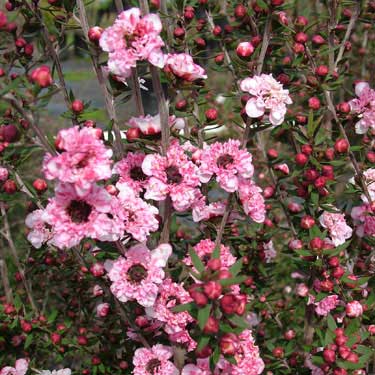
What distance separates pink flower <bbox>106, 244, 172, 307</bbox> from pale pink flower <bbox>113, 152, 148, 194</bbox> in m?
0.19

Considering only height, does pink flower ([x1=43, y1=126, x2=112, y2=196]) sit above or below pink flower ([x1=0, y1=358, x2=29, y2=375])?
above

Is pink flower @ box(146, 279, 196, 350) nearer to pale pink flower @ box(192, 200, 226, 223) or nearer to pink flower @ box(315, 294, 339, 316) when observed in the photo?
pale pink flower @ box(192, 200, 226, 223)

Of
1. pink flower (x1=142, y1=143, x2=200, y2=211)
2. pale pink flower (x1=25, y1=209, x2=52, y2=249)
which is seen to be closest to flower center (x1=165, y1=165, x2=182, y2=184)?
pink flower (x1=142, y1=143, x2=200, y2=211)

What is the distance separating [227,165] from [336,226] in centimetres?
63

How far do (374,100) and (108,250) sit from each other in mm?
1143

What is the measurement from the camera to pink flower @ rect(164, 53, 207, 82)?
4.55 ft

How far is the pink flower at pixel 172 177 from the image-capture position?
142 cm

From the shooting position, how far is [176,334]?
1520 millimetres

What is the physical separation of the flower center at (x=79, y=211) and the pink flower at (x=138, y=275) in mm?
231

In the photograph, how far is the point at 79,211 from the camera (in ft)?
4.06

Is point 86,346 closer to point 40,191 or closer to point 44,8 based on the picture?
point 40,191

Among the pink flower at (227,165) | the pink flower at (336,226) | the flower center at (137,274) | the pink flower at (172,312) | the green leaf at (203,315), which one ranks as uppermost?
the pink flower at (227,165)

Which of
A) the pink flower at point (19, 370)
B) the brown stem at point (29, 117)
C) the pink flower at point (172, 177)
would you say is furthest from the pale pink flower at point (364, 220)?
the pink flower at point (19, 370)

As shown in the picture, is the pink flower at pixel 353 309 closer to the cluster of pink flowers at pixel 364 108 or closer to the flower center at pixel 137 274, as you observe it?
the cluster of pink flowers at pixel 364 108
